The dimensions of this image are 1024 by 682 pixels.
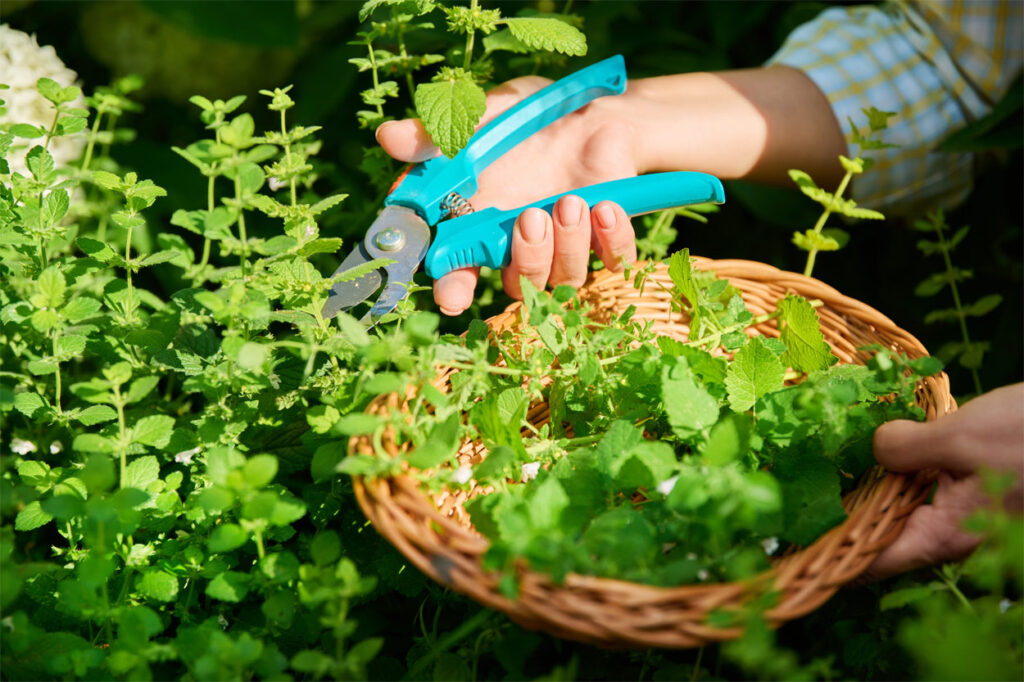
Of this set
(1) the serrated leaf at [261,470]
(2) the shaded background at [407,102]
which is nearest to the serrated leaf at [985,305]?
(2) the shaded background at [407,102]

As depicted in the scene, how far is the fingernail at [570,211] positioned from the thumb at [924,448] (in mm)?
364

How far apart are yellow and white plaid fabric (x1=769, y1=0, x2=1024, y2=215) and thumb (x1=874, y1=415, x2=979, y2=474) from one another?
744 millimetres

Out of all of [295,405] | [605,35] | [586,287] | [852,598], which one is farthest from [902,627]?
[605,35]

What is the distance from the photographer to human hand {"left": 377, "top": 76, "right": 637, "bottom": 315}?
889mm

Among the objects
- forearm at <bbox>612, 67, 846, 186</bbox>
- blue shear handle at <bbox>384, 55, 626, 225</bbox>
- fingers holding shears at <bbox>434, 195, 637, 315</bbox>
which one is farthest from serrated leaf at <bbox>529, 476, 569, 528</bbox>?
forearm at <bbox>612, 67, 846, 186</bbox>

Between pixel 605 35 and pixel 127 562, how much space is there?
111cm

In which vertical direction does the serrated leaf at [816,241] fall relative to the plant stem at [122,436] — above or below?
above

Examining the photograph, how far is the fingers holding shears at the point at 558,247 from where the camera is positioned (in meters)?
0.88

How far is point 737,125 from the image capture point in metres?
1.26

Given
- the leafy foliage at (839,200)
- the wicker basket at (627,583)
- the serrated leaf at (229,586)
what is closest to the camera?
the wicker basket at (627,583)

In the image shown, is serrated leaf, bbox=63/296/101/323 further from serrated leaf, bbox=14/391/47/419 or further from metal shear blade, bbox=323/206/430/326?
metal shear blade, bbox=323/206/430/326

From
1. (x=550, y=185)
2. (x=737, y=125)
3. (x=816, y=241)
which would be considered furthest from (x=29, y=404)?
(x=737, y=125)

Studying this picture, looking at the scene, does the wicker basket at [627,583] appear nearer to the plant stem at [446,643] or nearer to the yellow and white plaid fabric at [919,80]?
the plant stem at [446,643]

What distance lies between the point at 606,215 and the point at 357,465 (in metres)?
0.43
